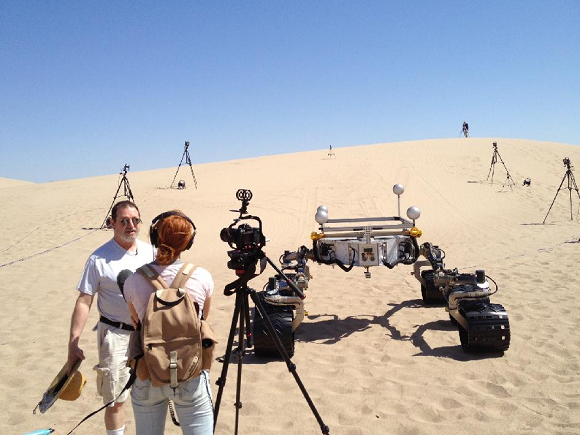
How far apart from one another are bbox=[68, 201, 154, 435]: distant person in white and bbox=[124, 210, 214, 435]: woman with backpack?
0.74 m

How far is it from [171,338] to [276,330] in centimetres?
263

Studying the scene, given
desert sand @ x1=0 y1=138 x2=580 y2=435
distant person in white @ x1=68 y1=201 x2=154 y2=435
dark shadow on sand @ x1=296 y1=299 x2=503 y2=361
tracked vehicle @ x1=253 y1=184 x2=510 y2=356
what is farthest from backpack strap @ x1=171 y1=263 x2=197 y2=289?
dark shadow on sand @ x1=296 y1=299 x2=503 y2=361

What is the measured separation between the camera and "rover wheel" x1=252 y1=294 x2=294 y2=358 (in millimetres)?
4512

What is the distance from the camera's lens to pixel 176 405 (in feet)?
6.81

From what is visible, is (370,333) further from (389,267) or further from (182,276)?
(182,276)

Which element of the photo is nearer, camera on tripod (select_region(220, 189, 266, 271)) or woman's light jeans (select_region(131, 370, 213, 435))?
woman's light jeans (select_region(131, 370, 213, 435))

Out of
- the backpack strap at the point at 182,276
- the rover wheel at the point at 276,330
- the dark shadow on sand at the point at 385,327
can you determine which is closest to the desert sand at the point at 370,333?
the dark shadow on sand at the point at 385,327

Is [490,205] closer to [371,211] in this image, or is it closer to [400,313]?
[371,211]

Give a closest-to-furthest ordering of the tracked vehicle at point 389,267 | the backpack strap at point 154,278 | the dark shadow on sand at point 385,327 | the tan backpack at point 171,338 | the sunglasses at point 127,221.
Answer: the tan backpack at point 171,338, the backpack strap at point 154,278, the sunglasses at point 127,221, the tracked vehicle at point 389,267, the dark shadow on sand at point 385,327

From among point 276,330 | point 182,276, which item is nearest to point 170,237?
point 182,276

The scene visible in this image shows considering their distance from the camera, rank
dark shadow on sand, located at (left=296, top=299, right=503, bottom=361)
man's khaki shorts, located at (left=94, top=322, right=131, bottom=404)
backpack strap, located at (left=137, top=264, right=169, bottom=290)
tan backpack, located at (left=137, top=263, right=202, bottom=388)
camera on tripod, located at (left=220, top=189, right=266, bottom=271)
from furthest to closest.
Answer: dark shadow on sand, located at (left=296, top=299, right=503, bottom=361) < man's khaki shorts, located at (left=94, top=322, right=131, bottom=404) < camera on tripod, located at (left=220, top=189, right=266, bottom=271) < backpack strap, located at (left=137, top=264, right=169, bottom=290) < tan backpack, located at (left=137, top=263, right=202, bottom=388)

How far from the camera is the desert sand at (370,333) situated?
3586 mm

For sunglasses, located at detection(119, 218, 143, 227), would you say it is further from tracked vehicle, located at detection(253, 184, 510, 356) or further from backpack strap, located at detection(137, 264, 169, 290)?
tracked vehicle, located at detection(253, 184, 510, 356)

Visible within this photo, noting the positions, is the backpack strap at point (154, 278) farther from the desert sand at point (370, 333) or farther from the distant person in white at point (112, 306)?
the desert sand at point (370, 333)
